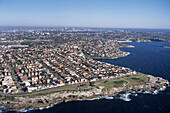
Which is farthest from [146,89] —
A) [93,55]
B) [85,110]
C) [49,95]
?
[93,55]

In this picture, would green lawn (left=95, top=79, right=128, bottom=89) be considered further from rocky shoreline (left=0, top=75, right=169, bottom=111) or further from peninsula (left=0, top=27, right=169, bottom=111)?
rocky shoreline (left=0, top=75, right=169, bottom=111)

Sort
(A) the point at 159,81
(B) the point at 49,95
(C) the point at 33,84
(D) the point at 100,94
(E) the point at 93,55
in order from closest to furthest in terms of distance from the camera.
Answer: (B) the point at 49,95
(D) the point at 100,94
(C) the point at 33,84
(A) the point at 159,81
(E) the point at 93,55

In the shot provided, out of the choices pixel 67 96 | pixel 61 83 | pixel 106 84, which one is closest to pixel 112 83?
pixel 106 84

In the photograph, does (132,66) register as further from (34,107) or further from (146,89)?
(34,107)

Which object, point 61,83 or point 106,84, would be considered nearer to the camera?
point 61,83

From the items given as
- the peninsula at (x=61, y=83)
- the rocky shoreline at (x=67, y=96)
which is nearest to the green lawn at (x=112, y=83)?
the peninsula at (x=61, y=83)

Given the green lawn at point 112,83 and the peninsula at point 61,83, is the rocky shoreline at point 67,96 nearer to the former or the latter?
the peninsula at point 61,83

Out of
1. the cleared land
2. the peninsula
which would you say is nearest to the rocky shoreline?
the peninsula

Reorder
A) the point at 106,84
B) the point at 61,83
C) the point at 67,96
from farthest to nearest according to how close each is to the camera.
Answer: the point at 106,84 → the point at 61,83 → the point at 67,96

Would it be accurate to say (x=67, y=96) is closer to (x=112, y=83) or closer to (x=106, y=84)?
(x=106, y=84)
